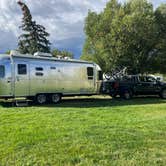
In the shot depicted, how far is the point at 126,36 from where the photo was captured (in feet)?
91.6

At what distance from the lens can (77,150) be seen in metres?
6.55

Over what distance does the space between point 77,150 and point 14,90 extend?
32.2 feet

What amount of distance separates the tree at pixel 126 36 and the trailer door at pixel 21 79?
1335 centimetres

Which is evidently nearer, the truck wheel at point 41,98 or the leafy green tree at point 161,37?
the truck wheel at point 41,98

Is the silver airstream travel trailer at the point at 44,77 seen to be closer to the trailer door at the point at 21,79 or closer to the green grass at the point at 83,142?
the trailer door at the point at 21,79

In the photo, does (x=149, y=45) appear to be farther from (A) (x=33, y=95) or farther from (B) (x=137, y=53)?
(A) (x=33, y=95)

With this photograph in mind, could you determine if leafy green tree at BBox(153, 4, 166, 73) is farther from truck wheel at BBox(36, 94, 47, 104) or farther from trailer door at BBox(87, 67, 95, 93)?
truck wheel at BBox(36, 94, 47, 104)

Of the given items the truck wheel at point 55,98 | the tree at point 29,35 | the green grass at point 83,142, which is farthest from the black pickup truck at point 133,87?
the tree at point 29,35

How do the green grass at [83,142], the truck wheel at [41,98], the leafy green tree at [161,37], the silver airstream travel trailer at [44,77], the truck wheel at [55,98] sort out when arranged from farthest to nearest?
the leafy green tree at [161,37] < the truck wheel at [55,98] < the truck wheel at [41,98] < the silver airstream travel trailer at [44,77] < the green grass at [83,142]

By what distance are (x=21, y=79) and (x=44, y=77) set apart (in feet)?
5.11

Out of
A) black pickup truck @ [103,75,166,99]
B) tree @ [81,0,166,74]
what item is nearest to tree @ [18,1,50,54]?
tree @ [81,0,166,74]

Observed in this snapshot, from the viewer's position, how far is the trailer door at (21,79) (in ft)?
51.8

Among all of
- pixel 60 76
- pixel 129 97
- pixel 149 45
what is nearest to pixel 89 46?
pixel 149 45

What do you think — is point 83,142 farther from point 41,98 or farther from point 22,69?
point 41,98
